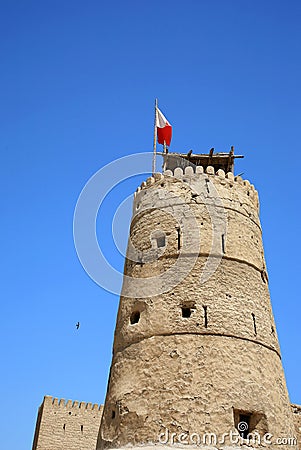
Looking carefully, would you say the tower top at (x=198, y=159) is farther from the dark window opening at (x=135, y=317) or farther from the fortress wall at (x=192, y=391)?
the fortress wall at (x=192, y=391)

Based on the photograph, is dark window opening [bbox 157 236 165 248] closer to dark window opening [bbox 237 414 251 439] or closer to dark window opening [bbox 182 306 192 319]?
dark window opening [bbox 182 306 192 319]

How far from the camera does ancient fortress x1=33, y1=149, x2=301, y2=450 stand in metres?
11.4

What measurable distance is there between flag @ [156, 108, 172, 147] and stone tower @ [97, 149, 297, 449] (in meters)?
2.47

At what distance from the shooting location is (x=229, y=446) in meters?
10.9

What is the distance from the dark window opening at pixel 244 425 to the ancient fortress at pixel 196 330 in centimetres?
2

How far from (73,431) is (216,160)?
15.8 meters

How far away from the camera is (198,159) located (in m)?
17.0

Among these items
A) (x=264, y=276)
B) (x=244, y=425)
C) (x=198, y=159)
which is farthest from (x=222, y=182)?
(x=244, y=425)

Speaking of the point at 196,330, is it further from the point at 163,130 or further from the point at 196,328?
the point at 163,130

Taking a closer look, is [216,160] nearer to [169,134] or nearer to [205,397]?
[169,134]

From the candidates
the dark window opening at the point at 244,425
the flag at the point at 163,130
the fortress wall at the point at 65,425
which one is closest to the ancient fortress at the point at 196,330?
the dark window opening at the point at 244,425

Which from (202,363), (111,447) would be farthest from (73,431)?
(202,363)

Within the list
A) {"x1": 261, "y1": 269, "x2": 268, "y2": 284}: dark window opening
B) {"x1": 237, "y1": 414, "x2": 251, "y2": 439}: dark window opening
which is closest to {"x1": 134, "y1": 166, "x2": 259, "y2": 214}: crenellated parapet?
{"x1": 261, "y1": 269, "x2": 268, "y2": 284}: dark window opening

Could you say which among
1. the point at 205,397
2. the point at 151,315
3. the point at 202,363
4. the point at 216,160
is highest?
the point at 216,160
